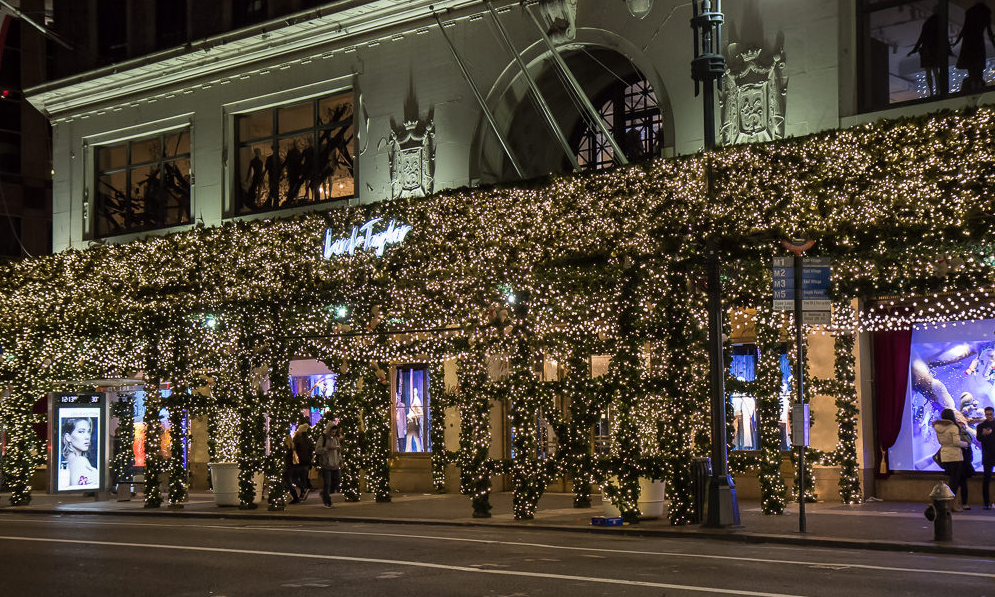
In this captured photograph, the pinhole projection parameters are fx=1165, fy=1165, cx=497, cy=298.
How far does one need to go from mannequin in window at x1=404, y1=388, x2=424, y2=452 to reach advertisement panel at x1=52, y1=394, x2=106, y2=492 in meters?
7.46

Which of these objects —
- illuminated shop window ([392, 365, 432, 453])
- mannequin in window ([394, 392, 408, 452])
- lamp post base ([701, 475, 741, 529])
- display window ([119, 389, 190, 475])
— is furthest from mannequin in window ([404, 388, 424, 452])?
lamp post base ([701, 475, 741, 529])

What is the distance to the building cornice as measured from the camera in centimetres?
2516

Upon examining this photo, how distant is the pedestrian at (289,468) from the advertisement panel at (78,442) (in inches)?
212

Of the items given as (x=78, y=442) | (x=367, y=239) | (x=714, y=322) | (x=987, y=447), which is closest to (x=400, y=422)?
(x=367, y=239)

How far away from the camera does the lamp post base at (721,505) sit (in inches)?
688

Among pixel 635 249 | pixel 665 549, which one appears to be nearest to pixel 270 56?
pixel 635 249

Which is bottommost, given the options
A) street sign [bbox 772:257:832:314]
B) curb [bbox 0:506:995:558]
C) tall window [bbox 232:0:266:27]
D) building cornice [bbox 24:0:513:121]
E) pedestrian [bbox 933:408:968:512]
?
curb [bbox 0:506:995:558]

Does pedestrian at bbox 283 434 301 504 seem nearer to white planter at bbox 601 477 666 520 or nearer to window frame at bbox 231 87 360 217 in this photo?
window frame at bbox 231 87 360 217

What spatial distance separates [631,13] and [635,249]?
5154mm

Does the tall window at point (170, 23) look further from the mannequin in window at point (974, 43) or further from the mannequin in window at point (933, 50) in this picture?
the mannequin in window at point (974, 43)

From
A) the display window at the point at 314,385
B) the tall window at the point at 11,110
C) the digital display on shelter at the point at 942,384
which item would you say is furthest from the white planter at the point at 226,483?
the tall window at the point at 11,110

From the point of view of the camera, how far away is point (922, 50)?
18.8 m

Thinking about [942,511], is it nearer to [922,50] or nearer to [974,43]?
[974,43]

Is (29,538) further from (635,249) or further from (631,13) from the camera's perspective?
(631,13)
